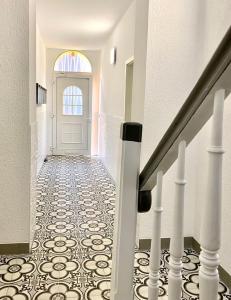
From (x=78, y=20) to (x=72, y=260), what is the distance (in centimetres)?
412

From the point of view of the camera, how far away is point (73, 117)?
8.19 metres

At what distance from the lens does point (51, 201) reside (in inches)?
165

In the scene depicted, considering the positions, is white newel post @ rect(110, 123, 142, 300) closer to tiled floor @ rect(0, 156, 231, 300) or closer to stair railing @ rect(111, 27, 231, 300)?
stair railing @ rect(111, 27, 231, 300)

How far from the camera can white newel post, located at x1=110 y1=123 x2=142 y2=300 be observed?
43.6 inches

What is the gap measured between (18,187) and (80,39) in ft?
16.1

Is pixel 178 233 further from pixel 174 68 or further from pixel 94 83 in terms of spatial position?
pixel 94 83

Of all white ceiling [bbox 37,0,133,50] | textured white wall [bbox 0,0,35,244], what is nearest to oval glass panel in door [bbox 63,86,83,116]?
white ceiling [bbox 37,0,133,50]

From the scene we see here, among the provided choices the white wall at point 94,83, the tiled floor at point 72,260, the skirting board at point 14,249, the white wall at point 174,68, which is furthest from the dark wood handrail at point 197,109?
the white wall at point 94,83

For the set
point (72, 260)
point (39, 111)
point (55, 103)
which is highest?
point (55, 103)

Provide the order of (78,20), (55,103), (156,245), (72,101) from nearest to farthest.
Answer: (156,245), (78,20), (55,103), (72,101)

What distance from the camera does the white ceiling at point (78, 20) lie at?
4508mm

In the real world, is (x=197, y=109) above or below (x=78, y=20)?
below

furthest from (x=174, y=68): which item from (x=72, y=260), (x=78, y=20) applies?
(x=78, y=20)

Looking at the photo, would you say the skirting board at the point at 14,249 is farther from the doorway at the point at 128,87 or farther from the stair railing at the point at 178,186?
the doorway at the point at 128,87
